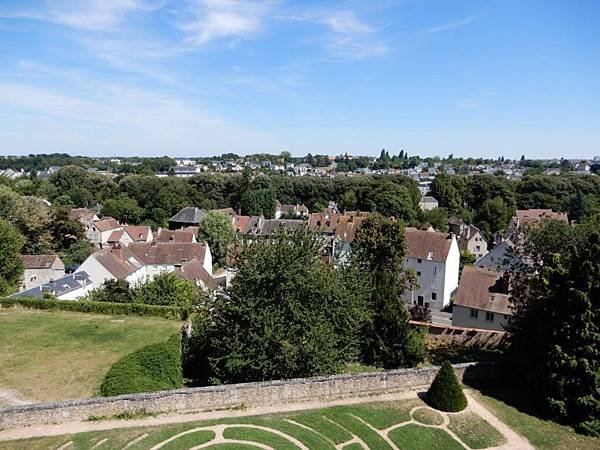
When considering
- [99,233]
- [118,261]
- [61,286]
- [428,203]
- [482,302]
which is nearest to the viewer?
[482,302]

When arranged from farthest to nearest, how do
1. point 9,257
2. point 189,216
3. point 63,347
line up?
1. point 189,216
2. point 9,257
3. point 63,347

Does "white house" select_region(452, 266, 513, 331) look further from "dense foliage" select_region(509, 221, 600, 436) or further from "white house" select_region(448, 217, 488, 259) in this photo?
"white house" select_region(448, 217, 488, 259)

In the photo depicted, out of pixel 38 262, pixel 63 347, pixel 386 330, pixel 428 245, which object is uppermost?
pixel 428 245

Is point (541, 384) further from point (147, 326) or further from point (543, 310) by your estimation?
point (147, 326)

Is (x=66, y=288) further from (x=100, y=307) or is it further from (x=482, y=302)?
(x=482, y=302)

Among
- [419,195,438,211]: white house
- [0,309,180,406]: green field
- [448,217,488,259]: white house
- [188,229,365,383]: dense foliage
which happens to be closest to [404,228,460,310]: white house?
[188,229,365,383]: dense foliage

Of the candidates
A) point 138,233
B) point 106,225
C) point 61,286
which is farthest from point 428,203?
point 61,286

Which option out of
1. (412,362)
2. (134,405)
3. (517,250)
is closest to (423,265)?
(517,250)
